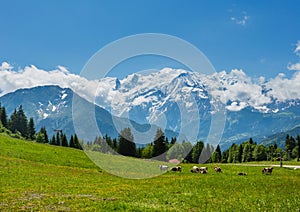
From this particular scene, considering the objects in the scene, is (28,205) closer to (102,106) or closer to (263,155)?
(102,106)

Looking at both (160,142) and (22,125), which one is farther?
(22,125)

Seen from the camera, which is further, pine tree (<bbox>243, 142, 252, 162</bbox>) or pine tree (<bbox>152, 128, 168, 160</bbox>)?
pine tree (<bbox>243, 142, 252, 162</bbox>)

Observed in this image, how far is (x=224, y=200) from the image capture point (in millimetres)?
20594

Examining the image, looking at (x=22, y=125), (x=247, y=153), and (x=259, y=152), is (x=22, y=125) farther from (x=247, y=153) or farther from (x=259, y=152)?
(x=259, y=152)

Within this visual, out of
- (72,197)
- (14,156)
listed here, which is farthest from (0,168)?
(72,197)

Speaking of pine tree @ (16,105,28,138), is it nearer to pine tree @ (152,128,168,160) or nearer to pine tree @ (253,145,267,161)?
pine tree @ (253,145,267,161)

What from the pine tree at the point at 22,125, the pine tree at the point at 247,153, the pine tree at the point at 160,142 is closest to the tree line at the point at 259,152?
the pine tree at the point at 247,153

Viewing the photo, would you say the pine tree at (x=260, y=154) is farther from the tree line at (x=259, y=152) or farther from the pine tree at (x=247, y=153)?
the pine tree at (x=247, y=153)

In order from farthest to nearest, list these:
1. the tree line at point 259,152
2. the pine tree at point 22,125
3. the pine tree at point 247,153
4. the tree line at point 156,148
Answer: the pine tree at point 247,153
the tree line at point 259,152
the pine tree at point 22,125
the tree line at point 156,148

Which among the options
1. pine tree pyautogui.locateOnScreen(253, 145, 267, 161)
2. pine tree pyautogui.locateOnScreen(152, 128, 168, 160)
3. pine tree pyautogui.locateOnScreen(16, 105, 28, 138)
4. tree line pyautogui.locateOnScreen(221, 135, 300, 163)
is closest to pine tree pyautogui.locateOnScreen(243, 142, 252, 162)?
tree line pyautogui.locateOnScreen(221, 135, 300, 163)

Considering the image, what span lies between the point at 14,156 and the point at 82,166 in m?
9.22

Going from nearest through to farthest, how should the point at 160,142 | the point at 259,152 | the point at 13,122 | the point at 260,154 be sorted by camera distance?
the point at 160,142, the point at 13,122, the point at 260,154, the point at 259,152

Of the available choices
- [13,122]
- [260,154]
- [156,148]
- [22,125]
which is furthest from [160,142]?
[260,154]

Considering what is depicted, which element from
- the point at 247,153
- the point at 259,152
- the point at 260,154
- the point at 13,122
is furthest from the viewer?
the point at 247,153
